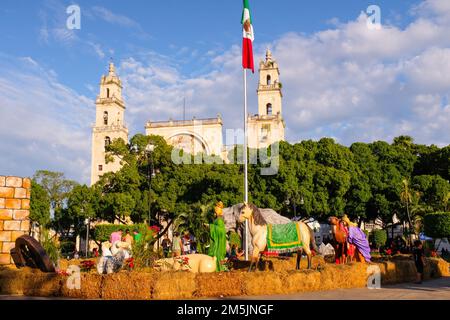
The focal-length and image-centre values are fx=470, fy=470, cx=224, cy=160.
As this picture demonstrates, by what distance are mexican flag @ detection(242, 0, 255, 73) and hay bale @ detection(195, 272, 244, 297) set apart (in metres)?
12.6

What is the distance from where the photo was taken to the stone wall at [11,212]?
14.0 meters

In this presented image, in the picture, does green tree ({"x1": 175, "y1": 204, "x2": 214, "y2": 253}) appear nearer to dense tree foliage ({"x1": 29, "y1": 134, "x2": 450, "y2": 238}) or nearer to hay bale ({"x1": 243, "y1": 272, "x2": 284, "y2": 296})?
dense tree foliage ({"x1": 29, "y1": 134, "x2": 450, "y2": 238})

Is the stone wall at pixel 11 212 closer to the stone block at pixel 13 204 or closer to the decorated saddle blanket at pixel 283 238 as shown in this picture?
the stone block at pixel 13 204

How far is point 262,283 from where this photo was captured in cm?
1151

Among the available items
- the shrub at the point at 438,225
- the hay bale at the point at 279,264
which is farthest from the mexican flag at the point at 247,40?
the shrub at the point at 438,225

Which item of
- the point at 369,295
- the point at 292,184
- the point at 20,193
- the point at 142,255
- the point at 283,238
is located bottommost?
the point at 369,295

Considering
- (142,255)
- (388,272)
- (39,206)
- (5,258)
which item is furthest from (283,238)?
(39,206)

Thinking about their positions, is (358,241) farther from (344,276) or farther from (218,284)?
(218,284)

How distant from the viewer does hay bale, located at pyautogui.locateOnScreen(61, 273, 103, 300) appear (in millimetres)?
10797

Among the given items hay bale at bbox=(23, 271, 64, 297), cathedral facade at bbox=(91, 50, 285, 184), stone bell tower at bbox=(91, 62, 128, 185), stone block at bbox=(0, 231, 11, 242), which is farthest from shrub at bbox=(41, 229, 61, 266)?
stone bell tower at bbox=(91, 62, 128, 185)

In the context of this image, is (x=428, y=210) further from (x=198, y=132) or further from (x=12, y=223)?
(x=12, y=223)

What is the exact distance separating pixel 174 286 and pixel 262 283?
7.21 ft

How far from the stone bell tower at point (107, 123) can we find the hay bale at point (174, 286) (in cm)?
5605
